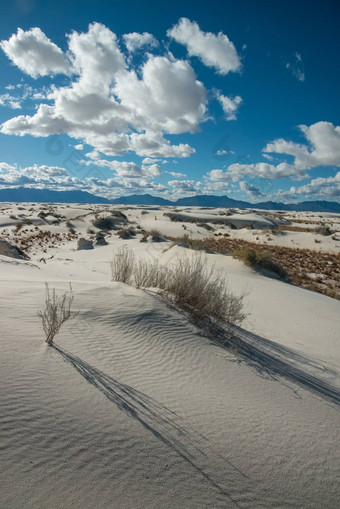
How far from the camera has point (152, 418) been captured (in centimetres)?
219

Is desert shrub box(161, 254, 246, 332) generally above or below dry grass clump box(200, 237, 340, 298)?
above

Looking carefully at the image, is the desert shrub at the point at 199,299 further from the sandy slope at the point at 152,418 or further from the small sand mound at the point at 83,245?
the small sand mound at the point at 83,245

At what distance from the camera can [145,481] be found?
5.57 ft

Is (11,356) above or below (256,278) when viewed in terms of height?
above

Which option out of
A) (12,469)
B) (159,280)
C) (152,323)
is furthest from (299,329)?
(12,469)

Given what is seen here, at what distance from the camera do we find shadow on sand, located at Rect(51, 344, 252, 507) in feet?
5.91

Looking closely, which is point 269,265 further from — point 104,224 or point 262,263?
point 104,224

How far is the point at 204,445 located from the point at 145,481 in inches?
19.8

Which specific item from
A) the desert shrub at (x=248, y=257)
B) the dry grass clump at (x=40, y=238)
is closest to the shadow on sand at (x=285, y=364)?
the desert shrub at (x=248, y=257)

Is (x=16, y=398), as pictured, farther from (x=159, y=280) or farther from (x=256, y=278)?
(x=256, y=278)

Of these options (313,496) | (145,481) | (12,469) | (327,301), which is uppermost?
(12,469)

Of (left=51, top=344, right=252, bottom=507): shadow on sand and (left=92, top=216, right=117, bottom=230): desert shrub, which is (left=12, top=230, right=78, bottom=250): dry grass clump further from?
(left=51, top=344, right=252, bottom=507): shadow on sand

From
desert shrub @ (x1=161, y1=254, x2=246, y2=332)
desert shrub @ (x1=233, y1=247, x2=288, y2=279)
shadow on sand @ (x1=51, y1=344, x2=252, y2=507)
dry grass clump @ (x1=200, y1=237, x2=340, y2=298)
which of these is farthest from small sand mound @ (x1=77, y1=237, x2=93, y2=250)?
shadow on sand @ (x1=51, y1=344, x2=252, y2=507)

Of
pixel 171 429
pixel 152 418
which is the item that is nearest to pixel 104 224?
pixel 152 418
